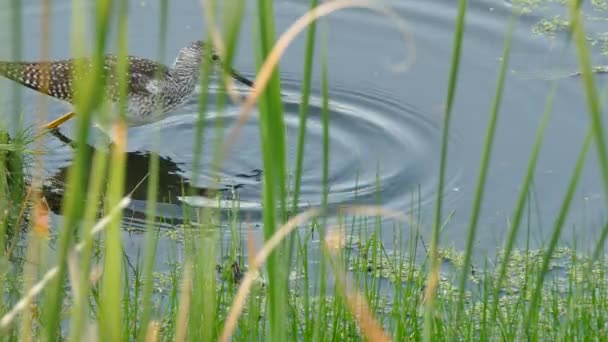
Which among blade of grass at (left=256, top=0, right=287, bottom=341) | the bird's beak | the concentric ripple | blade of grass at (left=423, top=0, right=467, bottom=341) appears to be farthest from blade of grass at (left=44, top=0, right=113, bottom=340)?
the bird's beak

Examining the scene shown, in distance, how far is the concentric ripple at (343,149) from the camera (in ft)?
17.1

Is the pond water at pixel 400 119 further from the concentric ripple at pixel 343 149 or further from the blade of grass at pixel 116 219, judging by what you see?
the blade of grass at pixel 116 219

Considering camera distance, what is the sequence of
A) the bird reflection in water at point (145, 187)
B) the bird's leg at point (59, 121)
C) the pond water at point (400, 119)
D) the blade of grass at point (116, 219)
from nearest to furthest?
the blade of grass at point (116, 219) → the bird reflection in water at point (145, 187) → the pond water at point (400, 119) → the bird's leg at point (59, 121)

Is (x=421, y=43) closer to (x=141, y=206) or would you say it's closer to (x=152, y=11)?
(x=152, y=11)

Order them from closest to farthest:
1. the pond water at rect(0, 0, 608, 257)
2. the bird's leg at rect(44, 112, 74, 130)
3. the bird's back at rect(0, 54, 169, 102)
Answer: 1. the pond water at rect(0, 0, 608, 257)
2. the bird's back at rect(0, 54, 169, 102)
3. the bird's leg at rect(44, 112, 74, 130)

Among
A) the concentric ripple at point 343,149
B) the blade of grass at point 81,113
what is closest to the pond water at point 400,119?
the concentric ripple at point 343,149

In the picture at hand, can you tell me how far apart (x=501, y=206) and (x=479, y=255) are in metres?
0.52

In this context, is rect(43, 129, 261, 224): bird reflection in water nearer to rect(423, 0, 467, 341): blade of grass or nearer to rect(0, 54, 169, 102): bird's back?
rect(0, 54, 169, 102): bird's back

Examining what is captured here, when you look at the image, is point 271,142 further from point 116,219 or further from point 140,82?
point 140,82

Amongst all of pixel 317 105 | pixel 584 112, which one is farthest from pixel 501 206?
pixel 317 105

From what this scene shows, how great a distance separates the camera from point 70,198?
1193 millimetres

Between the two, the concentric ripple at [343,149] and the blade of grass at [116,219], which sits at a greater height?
the concentric ripple at [343,149]

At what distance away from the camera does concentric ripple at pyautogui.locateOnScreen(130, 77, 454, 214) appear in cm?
523

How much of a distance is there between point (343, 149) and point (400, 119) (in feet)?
1.58
